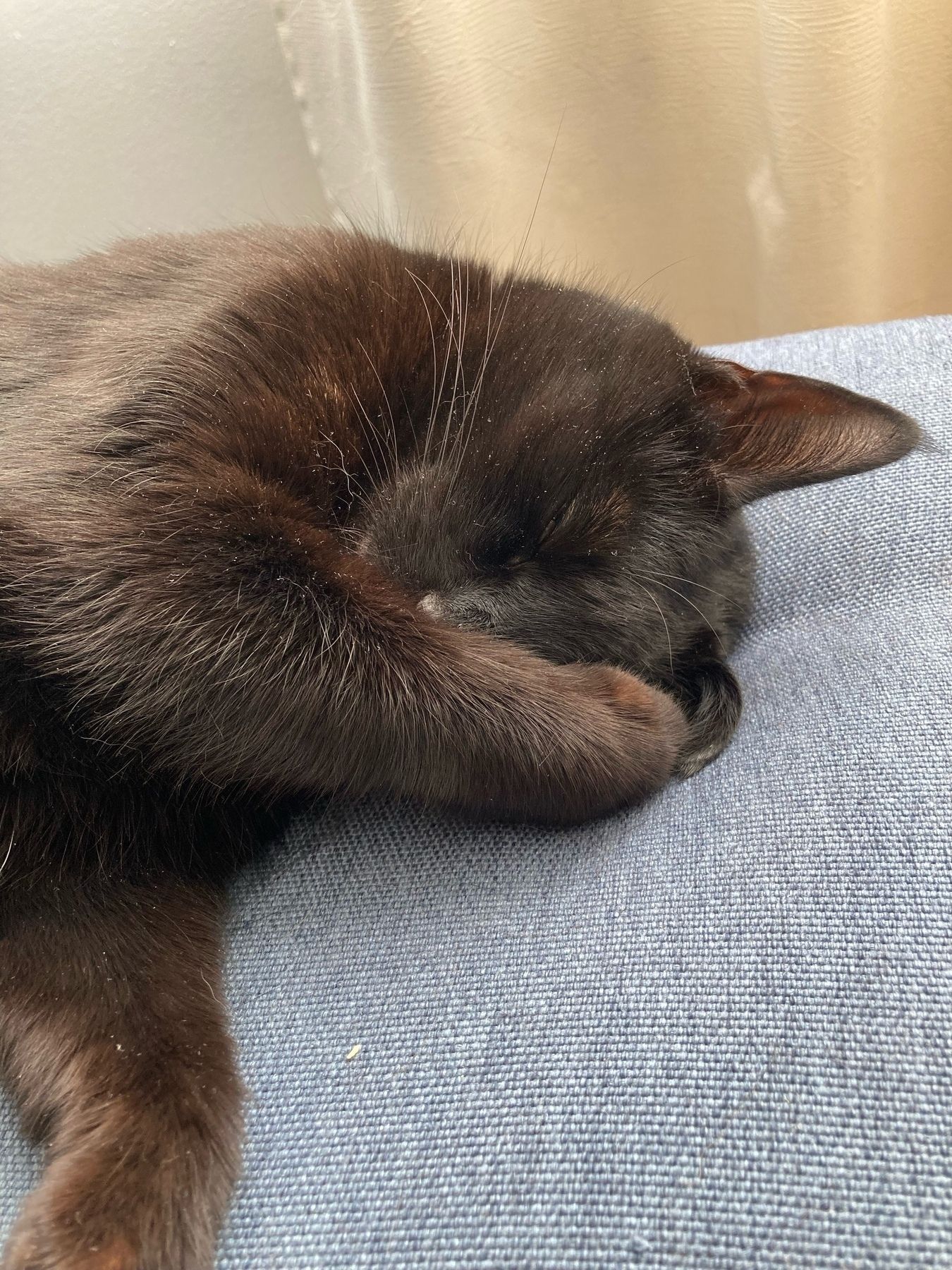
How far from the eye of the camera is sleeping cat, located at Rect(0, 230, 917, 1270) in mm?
704

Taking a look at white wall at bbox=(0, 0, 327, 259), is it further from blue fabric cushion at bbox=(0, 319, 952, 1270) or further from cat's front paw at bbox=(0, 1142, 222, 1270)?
cat's front paw at bbox=(0, 1142, 222, 1270)

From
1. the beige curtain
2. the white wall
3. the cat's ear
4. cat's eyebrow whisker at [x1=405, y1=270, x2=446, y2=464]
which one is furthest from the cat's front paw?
the white wall

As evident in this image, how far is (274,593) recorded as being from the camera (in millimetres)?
729

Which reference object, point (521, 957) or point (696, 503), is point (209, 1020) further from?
point (696, 503)

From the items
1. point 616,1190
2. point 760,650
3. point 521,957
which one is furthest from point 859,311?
point 616,1190

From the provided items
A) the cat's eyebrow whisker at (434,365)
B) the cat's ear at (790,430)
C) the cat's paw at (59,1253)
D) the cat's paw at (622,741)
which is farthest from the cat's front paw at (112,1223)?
the cat's ear at (790,430)

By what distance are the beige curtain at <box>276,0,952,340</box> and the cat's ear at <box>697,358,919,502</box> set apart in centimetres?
33

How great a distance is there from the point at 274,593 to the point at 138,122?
1.10m

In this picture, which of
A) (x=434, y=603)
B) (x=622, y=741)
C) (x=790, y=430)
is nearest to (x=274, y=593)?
(x=434, y=603)

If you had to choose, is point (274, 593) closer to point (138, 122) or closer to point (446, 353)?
point (446, 353)

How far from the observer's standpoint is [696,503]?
971 mm

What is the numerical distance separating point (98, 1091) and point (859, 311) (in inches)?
64.4

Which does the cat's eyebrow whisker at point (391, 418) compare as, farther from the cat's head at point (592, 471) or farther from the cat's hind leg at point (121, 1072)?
the cat's hind leg at point (121, 1072)

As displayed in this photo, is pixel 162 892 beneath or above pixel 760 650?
above
